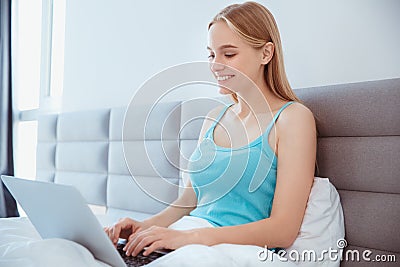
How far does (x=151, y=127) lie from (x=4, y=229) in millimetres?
870

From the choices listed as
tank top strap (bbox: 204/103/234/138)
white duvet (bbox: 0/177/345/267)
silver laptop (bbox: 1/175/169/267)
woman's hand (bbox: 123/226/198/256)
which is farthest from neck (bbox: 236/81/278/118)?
silver laptop (bbox: 1/175/169/267)

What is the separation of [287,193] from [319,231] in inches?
5.5

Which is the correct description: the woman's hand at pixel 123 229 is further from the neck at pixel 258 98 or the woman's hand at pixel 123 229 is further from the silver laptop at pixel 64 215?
the neck at pixel 258 98

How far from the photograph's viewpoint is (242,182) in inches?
47.0

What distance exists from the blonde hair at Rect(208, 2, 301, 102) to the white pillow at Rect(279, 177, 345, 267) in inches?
11.4

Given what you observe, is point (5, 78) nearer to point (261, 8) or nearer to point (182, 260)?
point (261, 8)

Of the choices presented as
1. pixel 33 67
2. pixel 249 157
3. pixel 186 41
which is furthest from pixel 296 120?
pixel 33 67

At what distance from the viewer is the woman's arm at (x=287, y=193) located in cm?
106

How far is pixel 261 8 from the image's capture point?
127 centimetres

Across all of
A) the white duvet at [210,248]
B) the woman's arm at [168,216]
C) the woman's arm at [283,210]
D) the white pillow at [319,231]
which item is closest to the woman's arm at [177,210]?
the woman's arm at [168,216]

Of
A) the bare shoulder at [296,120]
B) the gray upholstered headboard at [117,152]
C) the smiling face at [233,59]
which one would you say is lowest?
the gray upholstered headboard at [117,152]

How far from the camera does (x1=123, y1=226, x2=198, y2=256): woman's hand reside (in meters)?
0.99

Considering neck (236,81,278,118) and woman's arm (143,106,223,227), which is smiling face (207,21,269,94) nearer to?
neck (236,81,278,118)

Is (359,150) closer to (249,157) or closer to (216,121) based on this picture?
(249,157)
